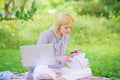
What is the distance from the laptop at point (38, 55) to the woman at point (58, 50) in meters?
0.06

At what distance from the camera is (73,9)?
16.3 feet

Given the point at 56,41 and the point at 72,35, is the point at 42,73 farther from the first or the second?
the point at 72,35

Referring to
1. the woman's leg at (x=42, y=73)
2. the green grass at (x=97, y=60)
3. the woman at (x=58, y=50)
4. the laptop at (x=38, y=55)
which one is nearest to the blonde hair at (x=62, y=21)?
the woman at (x=58, y=50)

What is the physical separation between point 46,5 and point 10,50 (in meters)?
0.67

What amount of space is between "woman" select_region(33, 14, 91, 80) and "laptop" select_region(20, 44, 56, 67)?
0.06 metres

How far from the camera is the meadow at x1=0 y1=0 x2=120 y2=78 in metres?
4.91

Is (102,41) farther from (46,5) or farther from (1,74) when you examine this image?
(1,74)

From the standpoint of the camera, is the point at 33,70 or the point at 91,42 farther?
the point at 91,42

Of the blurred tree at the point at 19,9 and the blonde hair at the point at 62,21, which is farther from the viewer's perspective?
the blurred tree at the point at 19,9

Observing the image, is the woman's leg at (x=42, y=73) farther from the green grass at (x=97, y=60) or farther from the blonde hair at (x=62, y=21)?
the green grass at (x=97, y=60)

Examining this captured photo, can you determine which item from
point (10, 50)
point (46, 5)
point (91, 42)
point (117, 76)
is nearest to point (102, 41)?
point (91, 42)

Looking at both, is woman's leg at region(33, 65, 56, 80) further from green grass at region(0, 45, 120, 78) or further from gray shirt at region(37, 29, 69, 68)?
green grass at region(0, 45, 120, 78)

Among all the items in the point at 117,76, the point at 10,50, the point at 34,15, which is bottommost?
the point at 117,76

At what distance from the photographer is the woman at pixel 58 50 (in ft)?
13.2
